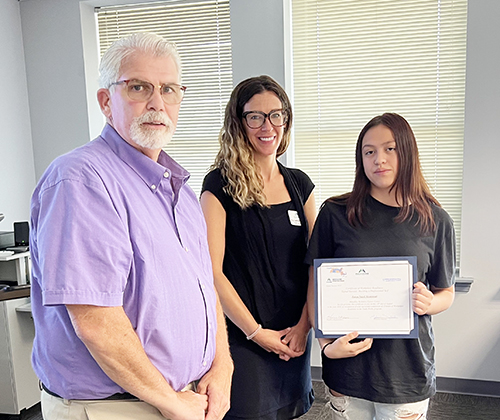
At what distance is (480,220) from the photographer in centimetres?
285

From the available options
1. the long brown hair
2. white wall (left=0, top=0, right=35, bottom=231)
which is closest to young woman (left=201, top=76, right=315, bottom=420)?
the long brown hair

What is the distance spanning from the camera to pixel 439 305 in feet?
5.05

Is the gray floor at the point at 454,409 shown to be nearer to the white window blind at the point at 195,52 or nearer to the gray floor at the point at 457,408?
the gray floor at the point at 457,408

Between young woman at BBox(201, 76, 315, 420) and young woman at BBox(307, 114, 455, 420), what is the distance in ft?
0.53

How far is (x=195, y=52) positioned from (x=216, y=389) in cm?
282

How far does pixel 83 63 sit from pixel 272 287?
2615mm

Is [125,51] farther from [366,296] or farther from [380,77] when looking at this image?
[380,77]

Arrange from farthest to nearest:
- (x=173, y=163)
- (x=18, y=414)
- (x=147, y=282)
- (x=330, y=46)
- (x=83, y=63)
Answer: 1. (x=83, y=63)
2. (x=330, y=46)
3. (x=18, y=414)
4. (x=173, y=163)
5. (x=147, y=282)

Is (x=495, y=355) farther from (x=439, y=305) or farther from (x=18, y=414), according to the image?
(x=18, y=414)

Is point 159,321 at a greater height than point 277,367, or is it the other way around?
point 159,321

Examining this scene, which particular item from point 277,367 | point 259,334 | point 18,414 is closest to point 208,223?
point 259,334

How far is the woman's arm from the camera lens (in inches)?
63.8

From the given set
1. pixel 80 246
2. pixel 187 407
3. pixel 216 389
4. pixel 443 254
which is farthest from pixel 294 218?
pixel 80 246

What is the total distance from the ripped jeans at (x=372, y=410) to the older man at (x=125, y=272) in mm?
493
